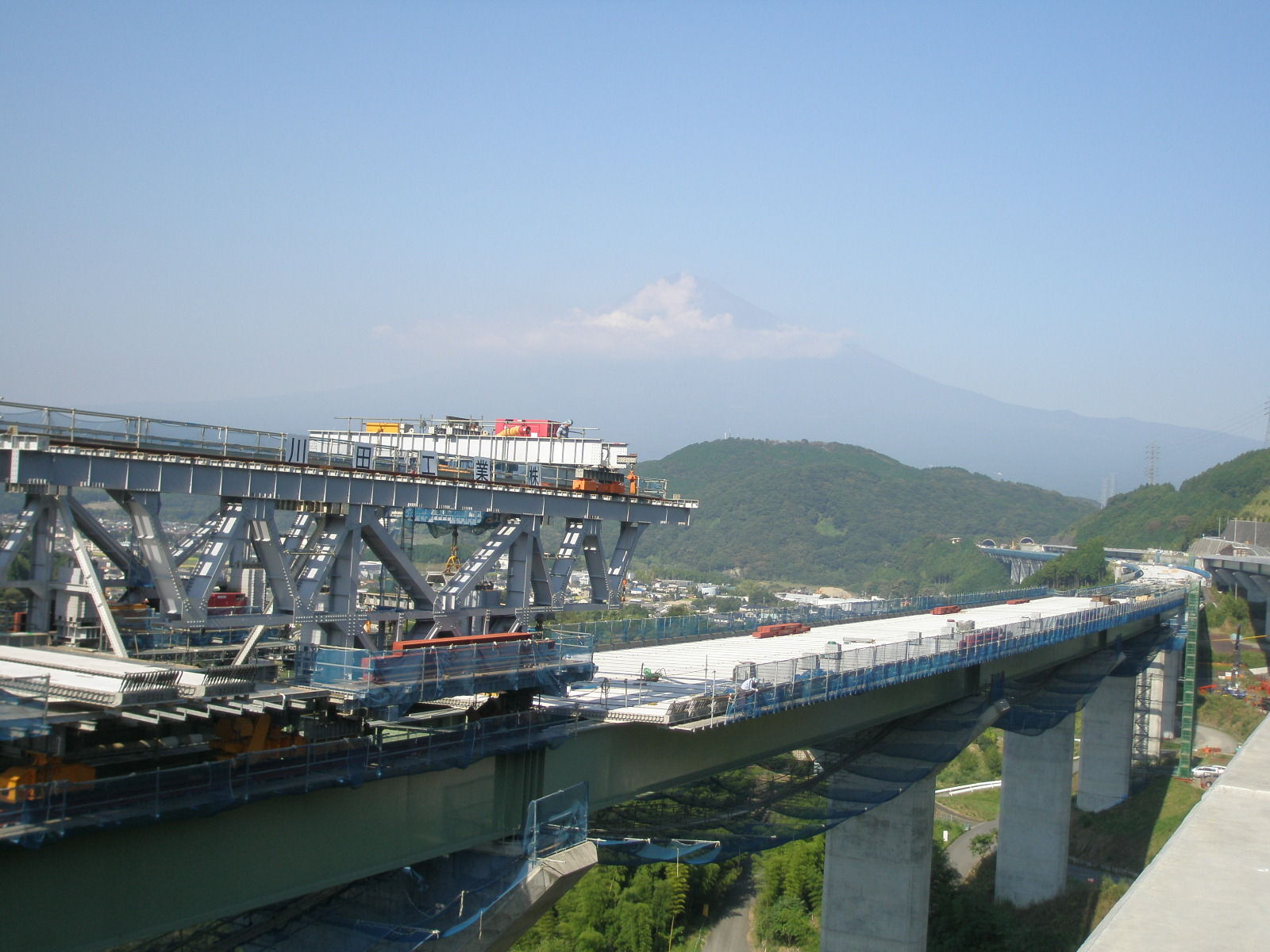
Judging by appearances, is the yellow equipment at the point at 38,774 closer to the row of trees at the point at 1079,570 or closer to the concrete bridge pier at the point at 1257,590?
the concrete bridge pier at the point at 1257,590

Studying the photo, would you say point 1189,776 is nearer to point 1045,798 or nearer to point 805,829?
point 1045,798

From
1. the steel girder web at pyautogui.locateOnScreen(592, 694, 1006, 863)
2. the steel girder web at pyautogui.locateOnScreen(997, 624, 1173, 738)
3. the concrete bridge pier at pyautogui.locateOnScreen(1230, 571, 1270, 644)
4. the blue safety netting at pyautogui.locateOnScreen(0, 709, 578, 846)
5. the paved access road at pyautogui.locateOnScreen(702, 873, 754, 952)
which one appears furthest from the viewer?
the concrete bridge pier at pyautogui.locateOnScreen(1230, 571, 1270, 644)

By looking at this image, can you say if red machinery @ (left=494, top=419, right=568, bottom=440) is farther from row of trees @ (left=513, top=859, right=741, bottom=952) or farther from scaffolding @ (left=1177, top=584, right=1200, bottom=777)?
scaffolding @ (left=1177, top=584, right=1200, bottom=777)

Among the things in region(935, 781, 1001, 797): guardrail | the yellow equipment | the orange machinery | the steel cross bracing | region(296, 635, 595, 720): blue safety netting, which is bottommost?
region(935, 781, 1001, 797): guardrail

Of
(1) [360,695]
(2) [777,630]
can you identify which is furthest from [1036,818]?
(1) [360,695]

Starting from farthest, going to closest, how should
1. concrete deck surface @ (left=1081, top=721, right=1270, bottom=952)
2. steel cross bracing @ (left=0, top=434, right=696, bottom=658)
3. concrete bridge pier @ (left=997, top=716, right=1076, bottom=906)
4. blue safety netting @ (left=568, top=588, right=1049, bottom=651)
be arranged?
1. concrete bridge pier @ (left=997, top=716, right=1076, bottom=906)
2. blue safety netting @ (left=568, top=588, right=1049, bottom=651)
3. steel cross bracing @ (left=0, top=434, right=696, bottom=658)
4. concrete deck surface @ (left=1081, top=721, right=1270, bottom=952)

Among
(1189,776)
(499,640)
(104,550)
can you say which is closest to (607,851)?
(499,640)

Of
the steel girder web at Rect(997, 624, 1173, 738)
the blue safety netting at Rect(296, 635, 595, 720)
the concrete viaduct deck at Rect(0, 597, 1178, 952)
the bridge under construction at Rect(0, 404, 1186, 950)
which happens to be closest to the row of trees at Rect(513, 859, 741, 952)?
the bridge under construction at Rect(0, 404, 1186, 950)

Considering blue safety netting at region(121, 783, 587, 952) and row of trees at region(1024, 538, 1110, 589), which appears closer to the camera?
blue safety netting at region(121, 783, 587, 952)
